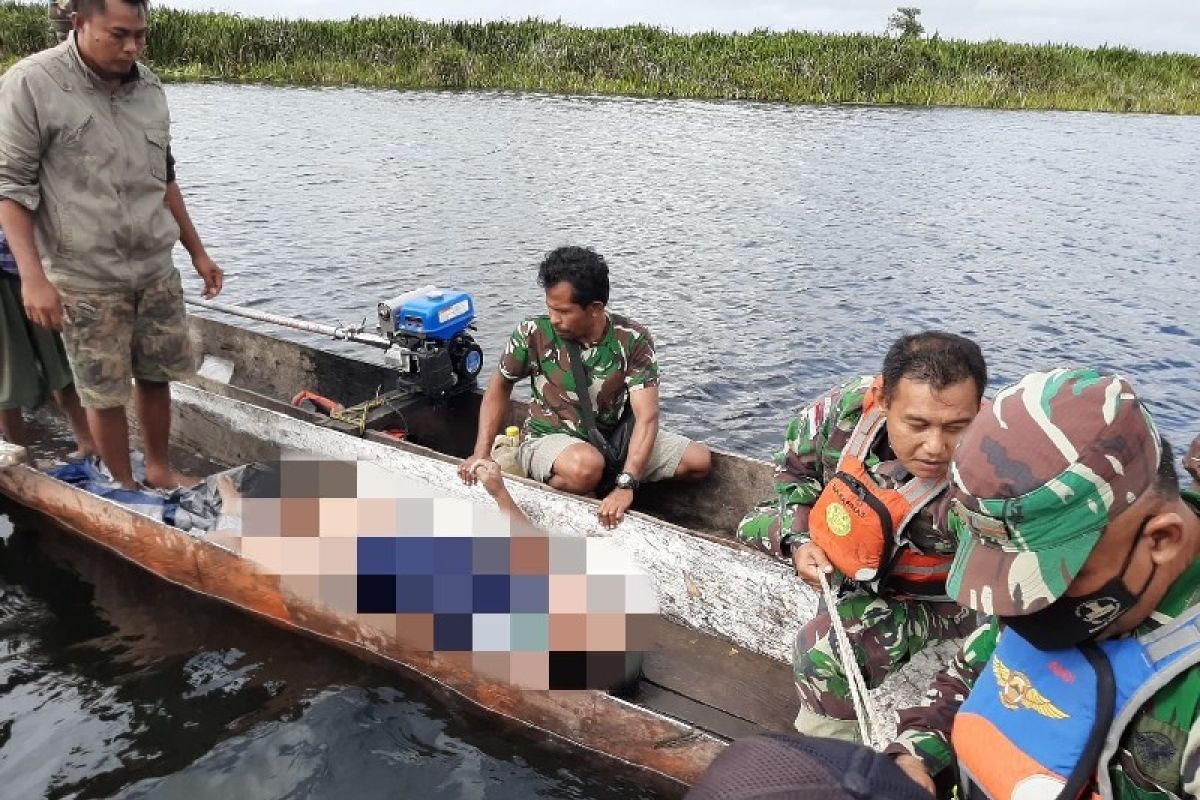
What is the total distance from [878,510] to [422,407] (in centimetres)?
345

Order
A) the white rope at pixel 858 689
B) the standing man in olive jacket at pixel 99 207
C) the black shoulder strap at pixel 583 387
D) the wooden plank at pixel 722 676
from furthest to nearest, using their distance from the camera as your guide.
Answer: the black shoulder strap at pixel 583 387, the standing man in olive jacket at pixel 99 207, the wooden plank at pixel 722 676, the white rope at pixel 858 689

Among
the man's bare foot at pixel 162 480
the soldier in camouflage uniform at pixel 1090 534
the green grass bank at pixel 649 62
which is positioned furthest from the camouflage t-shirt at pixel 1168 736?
the green grass bank at pixel 649 62

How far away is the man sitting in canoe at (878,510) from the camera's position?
2.65 meters

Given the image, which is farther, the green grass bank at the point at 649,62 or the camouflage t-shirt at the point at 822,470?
the green grass bank at the point at 649,62

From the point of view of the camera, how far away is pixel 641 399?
4.54 metres

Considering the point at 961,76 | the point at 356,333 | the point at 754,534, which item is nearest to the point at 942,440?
the point at 754,534

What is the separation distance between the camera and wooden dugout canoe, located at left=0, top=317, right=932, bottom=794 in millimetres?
3625

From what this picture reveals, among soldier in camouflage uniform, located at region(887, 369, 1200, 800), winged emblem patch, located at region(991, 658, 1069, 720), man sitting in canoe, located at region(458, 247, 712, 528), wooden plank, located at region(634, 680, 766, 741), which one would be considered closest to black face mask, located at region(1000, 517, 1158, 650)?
soldier in camouflage uniform, located at region(887, 369, 1200, 800)

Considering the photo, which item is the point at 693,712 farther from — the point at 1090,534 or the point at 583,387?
the point at 1090,534

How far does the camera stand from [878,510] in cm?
274

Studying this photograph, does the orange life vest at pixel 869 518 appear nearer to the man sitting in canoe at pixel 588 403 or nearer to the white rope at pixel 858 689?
the white rope at pixel 858 689

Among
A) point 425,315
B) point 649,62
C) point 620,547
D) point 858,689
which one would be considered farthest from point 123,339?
point 649,62

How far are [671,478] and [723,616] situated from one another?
3.12 ft

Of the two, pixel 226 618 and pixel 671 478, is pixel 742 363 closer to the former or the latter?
pixel 671 478
